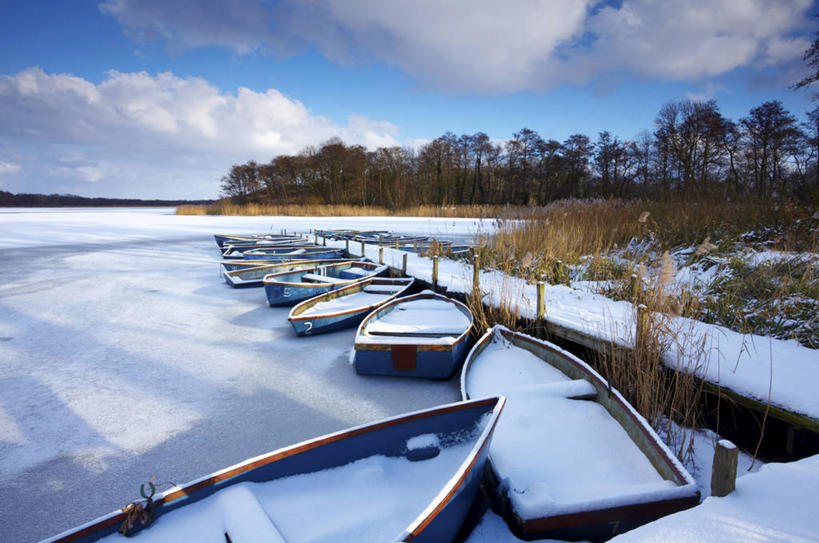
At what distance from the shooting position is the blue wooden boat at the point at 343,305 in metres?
4.58

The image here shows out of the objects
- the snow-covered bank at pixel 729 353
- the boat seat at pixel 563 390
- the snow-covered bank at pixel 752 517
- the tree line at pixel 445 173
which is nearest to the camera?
the snow-covered bank at pixel 752 517

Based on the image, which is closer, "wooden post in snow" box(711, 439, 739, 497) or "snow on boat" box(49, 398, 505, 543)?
"wooden post in snow" box(711, 439, 739, 497)

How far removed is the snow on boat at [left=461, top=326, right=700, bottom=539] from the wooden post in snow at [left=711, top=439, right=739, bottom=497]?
245 millimetres

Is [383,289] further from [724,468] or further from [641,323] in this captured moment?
[724,468]

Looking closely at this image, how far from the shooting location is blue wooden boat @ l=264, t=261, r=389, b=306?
5898 mm

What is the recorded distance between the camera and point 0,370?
11.8 feet

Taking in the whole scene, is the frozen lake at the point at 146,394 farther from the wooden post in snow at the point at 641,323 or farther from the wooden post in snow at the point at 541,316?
the wooden post in snow at the point at 641,323

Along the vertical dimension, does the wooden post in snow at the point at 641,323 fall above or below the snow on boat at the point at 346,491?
above

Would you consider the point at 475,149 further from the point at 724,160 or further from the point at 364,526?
the point at 364,526

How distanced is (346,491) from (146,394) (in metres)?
2.48

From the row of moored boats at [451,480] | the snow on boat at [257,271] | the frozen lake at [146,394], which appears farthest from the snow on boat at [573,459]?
the snow on boat at [257,271]

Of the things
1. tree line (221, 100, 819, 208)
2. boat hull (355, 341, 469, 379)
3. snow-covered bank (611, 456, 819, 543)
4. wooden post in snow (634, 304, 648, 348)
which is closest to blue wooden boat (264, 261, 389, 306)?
boat hull (355, 341, 469, 379)

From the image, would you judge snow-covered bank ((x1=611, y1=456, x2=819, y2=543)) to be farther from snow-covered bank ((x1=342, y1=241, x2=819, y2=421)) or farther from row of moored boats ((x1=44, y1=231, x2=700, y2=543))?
snow-covered bank ((x1=342, y1=241, x2=819, y2=421))

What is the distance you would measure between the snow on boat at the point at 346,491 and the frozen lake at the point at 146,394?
0.88m
